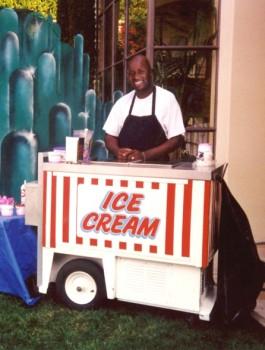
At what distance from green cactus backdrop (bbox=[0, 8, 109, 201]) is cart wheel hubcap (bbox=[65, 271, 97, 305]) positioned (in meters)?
1.09

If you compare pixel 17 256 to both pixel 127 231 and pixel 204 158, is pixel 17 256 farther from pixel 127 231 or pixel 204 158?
pixel 204 158

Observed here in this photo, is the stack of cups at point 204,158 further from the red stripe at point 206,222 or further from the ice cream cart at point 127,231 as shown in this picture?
the red stripe at point 206,222

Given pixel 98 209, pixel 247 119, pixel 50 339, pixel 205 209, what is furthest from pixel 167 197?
pixel 247 119

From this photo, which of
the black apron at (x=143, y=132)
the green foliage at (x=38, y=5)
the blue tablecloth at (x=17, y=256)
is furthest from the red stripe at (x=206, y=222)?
the green foliage at (x=38, y=5)

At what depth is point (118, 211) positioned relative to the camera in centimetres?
306

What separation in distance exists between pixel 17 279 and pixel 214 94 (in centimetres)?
226

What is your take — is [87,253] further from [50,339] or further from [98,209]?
[50,339]

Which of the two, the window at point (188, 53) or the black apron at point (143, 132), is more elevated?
the window at point (188, 53)

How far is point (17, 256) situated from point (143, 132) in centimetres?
115

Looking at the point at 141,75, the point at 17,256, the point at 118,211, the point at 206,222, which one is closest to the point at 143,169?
the point at 118,211

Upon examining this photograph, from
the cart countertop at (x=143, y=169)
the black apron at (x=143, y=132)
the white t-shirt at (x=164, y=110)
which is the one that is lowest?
the cart countertop at (x=143, y=169)

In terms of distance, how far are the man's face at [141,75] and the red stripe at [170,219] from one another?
87 centimetres

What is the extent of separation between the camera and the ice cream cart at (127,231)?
2.93 meters

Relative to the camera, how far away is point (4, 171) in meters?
4.05
